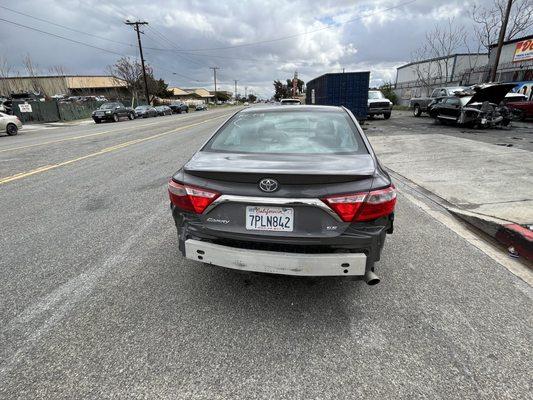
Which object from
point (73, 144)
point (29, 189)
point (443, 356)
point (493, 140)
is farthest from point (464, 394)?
point (73, 144)

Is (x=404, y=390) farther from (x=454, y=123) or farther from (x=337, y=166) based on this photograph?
(x=454, y=123)

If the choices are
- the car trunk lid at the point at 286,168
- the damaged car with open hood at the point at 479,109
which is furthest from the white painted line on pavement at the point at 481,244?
the damaged car with open hood at the point at 479,109

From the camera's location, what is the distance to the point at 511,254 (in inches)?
144

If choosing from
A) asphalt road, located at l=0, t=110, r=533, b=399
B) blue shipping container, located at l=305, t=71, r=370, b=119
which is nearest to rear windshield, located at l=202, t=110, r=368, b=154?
asphalt road, located at l=0, t=110, r=533, b=399

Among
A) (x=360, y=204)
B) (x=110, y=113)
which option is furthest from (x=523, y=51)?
(x=110, y=113)

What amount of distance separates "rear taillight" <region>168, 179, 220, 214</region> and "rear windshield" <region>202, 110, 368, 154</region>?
23.9 inches

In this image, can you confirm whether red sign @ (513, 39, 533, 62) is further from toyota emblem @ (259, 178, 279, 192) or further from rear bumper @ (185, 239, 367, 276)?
toyota emblem @ (259, 178, 279, 192)

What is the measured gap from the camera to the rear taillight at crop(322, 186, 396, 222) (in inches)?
90.5

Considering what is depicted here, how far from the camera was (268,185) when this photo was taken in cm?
236

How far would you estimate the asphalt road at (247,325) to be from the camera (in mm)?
2039

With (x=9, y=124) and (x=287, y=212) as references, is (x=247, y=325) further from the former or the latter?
(x=9, y=124)

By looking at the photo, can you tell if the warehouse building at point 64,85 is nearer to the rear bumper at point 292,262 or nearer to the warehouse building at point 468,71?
the warehouse building at point 468,71

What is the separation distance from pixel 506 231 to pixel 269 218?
10.1 ft

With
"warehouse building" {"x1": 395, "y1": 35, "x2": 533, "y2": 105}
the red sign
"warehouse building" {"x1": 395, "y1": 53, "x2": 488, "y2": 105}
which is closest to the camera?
the red sign
